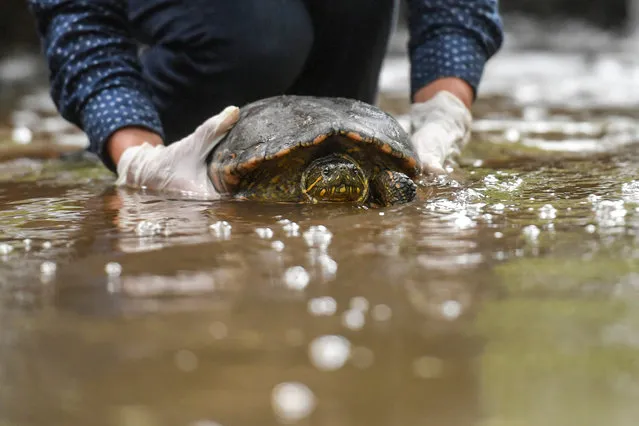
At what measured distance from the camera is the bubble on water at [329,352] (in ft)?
2.88

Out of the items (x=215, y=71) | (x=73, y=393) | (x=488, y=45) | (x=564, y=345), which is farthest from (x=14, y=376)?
(x=488, y=45)

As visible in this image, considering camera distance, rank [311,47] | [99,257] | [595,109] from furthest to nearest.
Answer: [595,109], [311,47], [99,257]

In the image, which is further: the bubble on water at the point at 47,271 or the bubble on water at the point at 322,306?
the bubble on water at the point at 47,271

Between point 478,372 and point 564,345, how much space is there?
14cm

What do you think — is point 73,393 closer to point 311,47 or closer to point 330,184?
point 330,184

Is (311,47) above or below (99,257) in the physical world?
above

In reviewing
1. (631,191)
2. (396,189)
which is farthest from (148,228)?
(631,191)

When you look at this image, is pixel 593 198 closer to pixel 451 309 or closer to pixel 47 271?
pixel 451 309

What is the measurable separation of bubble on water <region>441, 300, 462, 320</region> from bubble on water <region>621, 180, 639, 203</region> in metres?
0.86

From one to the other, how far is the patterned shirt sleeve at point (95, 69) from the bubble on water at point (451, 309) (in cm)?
164

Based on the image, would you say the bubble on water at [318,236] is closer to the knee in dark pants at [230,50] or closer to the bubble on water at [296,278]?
the bubble on water at [296,278]

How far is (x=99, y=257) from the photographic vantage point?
4.55ft

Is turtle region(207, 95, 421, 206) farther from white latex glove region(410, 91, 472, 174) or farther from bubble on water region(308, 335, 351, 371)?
bubble on water region(308, 335, 351, 371)

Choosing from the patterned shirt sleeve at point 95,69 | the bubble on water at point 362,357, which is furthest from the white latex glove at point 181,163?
the bubble on water at point 362,357
